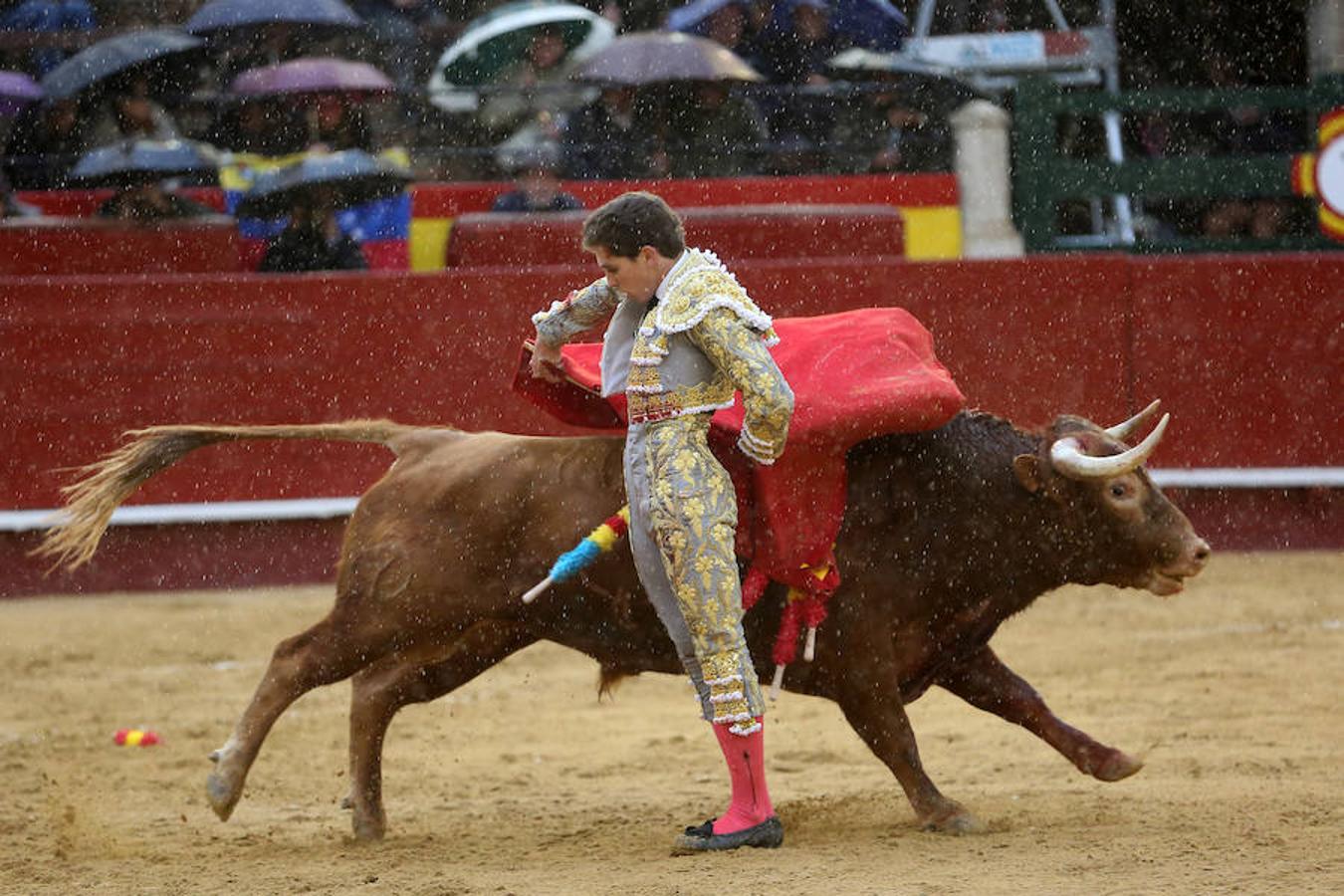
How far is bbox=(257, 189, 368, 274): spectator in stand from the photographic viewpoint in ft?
27.8

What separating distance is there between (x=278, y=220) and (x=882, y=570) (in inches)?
189

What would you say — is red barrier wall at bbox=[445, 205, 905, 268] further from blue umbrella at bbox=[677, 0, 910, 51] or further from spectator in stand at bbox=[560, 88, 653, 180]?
blue umbrella at bbox=[677, 0, 910, 51]

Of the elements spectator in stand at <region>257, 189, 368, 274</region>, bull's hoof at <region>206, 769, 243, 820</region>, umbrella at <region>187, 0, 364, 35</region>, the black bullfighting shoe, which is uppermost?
umbrella at <region>187, 0, 364, 35</region>

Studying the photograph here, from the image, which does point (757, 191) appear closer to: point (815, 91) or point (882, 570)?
point (815, 91)

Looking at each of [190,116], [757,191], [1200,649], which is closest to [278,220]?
[190,116]

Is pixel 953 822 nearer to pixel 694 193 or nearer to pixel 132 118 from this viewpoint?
pixel 694 193

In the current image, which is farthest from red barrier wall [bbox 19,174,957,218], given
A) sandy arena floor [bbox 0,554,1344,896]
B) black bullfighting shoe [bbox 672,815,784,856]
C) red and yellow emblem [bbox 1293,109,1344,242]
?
black bullfighting shoe [bbox 672,815,784,856]

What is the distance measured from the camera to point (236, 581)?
8398 millimetres

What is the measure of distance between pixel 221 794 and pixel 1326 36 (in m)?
8.51

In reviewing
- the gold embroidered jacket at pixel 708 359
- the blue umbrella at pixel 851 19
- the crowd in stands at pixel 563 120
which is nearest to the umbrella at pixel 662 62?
the crowd in stands at pixel 563 120

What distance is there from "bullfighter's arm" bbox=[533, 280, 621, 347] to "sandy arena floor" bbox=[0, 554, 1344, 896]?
3.60 feet

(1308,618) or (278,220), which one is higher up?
(278,220)

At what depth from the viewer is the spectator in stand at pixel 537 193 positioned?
8664 millimetres

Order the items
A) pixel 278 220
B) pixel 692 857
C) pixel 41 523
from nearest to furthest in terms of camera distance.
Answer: pixel 692 857 < pixel 41 523 < pixel 278 220
